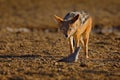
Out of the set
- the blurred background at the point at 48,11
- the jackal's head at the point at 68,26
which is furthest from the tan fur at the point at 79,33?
the blurred background at the point at 48,11

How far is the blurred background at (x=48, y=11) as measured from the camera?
76.7ft

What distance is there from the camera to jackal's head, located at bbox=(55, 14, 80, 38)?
11336mm

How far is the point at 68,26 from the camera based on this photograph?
11.4 metres

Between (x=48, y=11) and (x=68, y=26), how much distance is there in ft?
51.7

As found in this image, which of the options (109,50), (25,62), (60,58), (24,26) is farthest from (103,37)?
(24,26)

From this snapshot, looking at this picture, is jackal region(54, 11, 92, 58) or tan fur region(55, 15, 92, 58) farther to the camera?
tan fur region(55, 15, 92, 58)

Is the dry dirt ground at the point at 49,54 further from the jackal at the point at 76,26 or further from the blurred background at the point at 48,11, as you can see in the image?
the jackal at the point at 76,26

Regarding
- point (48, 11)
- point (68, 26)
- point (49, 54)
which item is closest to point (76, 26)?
point (68, 26)

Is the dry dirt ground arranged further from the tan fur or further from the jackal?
the jackal

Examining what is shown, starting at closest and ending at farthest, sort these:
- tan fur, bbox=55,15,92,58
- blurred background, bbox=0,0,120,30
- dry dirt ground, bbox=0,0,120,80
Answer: dry dirt ground, bbox=0,0,120,80 < tan fur, bbox=55,15,92,58 < blurred background, bbox=0,0,120,30

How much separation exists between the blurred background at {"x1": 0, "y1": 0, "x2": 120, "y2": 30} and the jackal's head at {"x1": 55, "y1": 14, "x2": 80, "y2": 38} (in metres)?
10.9

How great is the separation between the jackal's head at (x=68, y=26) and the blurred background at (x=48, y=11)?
1094cm

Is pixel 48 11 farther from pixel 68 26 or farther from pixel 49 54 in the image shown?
pixel 68 26

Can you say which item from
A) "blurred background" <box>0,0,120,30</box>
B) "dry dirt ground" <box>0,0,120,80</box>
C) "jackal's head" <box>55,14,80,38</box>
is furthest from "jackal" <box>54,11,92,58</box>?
"blurred background" <box>0,0,120,30</box>
